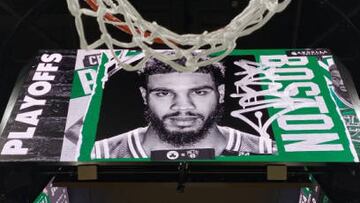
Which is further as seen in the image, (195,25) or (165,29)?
(195,25)

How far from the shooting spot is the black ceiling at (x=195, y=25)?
4488 mm

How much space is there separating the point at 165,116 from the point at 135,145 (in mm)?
262

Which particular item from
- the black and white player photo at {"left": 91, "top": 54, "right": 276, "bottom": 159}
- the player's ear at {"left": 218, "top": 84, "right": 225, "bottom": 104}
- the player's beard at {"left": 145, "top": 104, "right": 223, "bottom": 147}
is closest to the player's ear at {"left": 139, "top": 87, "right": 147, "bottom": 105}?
the black and white player photo at {"left": 91, "top": 54, "right": 276, "bottom": 159}

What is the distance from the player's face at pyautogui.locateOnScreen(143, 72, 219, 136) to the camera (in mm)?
3283

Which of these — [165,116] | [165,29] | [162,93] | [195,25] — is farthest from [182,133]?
[195,25]

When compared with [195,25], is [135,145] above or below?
below

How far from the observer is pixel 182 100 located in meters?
3.39

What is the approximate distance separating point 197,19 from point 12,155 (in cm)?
197

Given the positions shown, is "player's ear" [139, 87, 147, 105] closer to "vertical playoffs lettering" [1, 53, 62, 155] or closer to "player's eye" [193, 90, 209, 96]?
"player's eye" [193, 90, 209, 96]

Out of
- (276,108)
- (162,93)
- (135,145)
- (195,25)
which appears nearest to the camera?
(135,145)

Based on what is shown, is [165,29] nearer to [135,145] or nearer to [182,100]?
[135,145]

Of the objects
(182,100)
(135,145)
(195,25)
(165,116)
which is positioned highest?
(195,25)

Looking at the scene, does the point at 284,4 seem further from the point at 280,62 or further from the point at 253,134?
the point at 280,62

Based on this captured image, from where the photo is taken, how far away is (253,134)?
3.18 m
